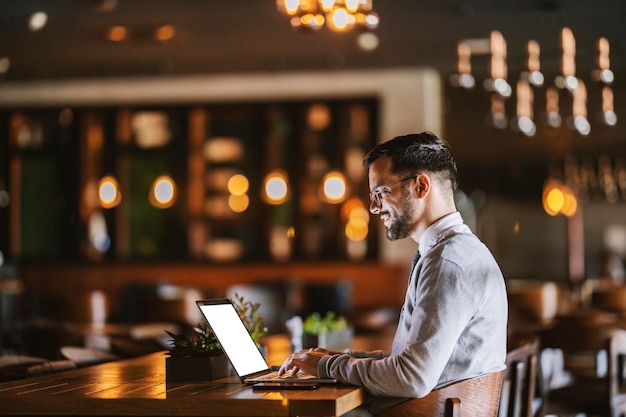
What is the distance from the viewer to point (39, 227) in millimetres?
13352

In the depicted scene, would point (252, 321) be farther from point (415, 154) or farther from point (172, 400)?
point (172, 400)

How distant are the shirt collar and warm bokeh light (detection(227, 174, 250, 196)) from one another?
992 centimetres

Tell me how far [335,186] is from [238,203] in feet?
5.01

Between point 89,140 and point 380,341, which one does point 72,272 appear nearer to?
point 89,140

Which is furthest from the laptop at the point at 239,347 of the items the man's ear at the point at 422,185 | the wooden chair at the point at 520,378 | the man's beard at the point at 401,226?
the wooden chair at the point at 520,378

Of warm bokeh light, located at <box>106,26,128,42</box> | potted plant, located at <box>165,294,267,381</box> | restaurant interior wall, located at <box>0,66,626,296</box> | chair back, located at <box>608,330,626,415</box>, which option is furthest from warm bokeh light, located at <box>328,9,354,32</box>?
restaurant interior wall, located at <box>0,66,626,296</box>

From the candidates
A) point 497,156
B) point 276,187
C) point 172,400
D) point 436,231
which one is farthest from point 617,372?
point 497,156

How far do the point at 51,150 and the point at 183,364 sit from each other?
10.8m

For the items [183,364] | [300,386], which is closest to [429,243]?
[300,386]

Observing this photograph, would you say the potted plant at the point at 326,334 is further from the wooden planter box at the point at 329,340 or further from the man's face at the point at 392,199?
the man's face at the point at 392,199

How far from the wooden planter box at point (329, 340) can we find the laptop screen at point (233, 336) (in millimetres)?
1204

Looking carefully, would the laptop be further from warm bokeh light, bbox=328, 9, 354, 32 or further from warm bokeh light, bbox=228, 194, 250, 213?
warm bokeh light, bbox=228, 194, 250, 213

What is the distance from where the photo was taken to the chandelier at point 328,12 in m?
5.91

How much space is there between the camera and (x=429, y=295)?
2801 mm
